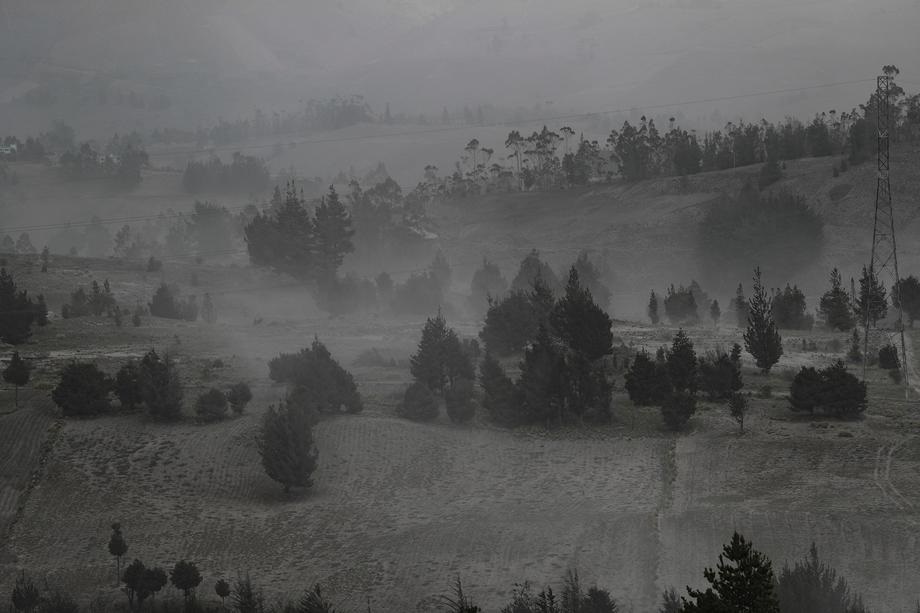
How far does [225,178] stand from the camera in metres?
162

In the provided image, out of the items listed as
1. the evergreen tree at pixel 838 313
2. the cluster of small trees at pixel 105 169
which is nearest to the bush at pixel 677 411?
the evergreen tree at pixel 838 313

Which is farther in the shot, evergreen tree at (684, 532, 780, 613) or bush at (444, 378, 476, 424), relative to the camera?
bush at (444, 378, 476, 424)

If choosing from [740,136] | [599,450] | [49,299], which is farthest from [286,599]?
[740,136]

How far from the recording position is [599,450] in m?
33.1

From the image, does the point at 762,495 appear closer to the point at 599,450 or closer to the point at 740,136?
the point at 599,450

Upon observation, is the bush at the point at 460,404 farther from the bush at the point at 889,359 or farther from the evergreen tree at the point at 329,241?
the evergreen tree at the point at 329,241

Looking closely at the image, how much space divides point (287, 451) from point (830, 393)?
19135 millimetres

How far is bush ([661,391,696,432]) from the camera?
112 ft

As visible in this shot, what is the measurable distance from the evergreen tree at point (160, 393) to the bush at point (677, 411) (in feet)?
59.4

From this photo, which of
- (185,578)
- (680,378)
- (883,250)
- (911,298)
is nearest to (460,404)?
(680,378)

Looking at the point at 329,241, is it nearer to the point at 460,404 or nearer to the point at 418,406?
the point at 418,406

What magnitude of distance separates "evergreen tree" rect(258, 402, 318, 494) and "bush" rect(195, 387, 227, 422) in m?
5.17

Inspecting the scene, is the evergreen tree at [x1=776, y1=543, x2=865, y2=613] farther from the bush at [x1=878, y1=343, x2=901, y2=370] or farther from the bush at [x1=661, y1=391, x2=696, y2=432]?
the bush at [x1=878, y1=343, x2=901, y2=370]

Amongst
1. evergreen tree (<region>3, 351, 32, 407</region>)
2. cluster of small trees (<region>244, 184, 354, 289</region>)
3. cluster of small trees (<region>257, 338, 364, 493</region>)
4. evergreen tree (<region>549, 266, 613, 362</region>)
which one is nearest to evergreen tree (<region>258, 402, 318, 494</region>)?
cluster of small trees (<region>257, 338, 364, 493</region>)
